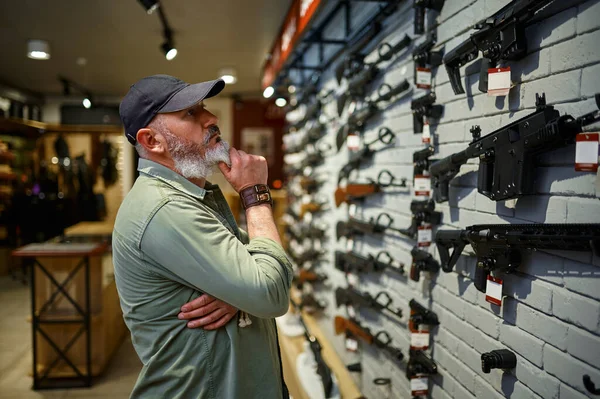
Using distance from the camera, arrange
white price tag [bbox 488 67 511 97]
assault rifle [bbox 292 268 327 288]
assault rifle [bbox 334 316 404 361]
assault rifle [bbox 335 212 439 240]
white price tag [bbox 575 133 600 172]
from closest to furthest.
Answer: white price tag [bbox 575 133 600 172]
white price tag [bbox 488 67 511 97]
assault rifle [bbox 335 212 439 240]
assault rifle [bbox 334 316 404 361]
assault rifle [bbox 292 268 327 288]

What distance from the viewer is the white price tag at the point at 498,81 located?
1.62m

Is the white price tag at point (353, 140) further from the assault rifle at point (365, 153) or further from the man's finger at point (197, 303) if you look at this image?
the man's finger at point (197, 303)

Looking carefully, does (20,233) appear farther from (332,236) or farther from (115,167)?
(332,236)

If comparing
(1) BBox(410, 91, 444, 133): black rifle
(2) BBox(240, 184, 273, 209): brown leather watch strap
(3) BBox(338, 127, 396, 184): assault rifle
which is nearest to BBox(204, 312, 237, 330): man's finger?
(2) BBox(240, 184, 273, 209): brown leather watch strap

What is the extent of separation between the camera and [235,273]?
50.3 inches

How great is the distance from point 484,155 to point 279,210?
6.35 metres

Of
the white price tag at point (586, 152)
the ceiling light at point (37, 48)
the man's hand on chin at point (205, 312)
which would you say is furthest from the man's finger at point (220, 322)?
the ceiling light at point (37, 48)

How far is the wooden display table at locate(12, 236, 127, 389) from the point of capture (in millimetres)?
3895

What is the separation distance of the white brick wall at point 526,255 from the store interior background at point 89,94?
2.67 metres

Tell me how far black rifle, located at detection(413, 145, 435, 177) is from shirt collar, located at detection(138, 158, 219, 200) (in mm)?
1195

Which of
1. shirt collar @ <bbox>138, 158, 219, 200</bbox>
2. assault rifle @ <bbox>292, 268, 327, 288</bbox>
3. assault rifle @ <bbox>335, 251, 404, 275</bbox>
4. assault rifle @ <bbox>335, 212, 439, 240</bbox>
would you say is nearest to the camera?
shirt collar @ <bbox>138, 158, 219, 200</bbox>

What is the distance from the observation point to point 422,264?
2.30 metres

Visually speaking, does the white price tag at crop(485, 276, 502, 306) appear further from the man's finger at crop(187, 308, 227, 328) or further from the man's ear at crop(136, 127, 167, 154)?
the man's ear at crop(136, 127, 167, 154)

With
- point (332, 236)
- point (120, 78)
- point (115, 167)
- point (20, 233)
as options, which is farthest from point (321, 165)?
point (115, 167)
